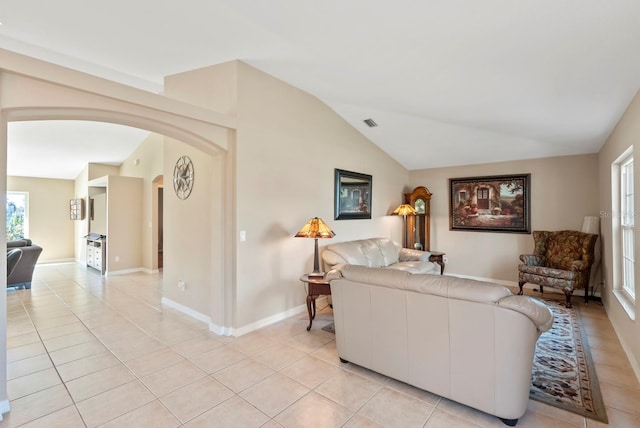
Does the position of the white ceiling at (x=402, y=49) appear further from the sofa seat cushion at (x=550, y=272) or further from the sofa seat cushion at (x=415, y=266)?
the sofa seat cushion at (x=415, y=266)

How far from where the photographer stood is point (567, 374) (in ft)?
8.36

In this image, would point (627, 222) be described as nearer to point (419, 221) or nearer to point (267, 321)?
point (419, 221)

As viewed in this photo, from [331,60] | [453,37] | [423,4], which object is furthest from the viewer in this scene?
[331,60]

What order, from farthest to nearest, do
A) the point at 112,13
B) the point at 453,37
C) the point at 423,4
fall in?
the point at 112,13 → the point at 453,37 → the point at 423,4

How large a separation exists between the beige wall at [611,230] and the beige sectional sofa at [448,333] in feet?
5.09

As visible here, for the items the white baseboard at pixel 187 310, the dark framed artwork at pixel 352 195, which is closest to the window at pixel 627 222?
the dark framed artwork at pixel 352 195

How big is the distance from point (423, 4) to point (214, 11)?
1.76m

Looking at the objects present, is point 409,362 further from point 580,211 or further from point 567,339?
point 580,211

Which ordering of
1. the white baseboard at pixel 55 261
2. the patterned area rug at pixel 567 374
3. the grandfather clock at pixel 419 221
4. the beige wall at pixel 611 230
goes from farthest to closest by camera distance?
the white baseboard at pixel 55 261
the grandfather clock at pixel 419 221
the beige wall at pixel 611 230
the patterned area rug at pixel 567 374

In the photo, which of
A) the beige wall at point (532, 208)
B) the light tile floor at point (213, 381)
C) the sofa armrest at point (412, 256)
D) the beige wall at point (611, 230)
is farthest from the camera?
the sofa armrest at point (412, 256)

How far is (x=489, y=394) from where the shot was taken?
6.31ft

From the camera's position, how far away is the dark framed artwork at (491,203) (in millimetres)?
5430

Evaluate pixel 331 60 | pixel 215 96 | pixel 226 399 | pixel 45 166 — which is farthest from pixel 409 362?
pixel 45 166

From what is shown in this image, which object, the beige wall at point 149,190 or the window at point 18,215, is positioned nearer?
the beige wall at point 149,190
